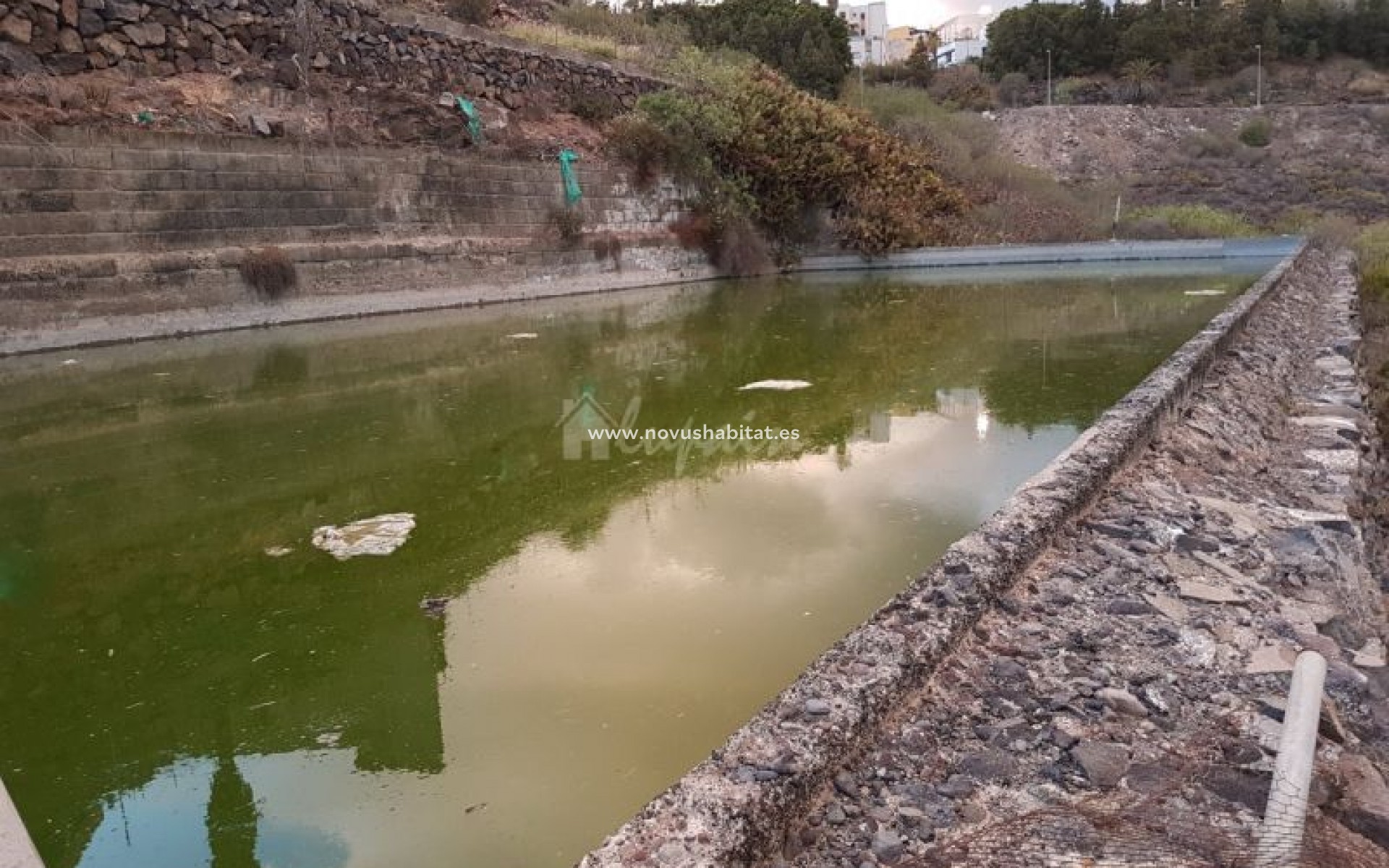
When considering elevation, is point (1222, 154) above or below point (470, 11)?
below

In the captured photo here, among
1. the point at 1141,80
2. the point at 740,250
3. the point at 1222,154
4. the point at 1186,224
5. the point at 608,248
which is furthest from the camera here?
the point at 1141,80

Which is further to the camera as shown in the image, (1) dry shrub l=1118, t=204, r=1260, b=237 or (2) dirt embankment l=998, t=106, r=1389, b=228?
(2) dirt embankment l=998, t=106, r=1389, b=228

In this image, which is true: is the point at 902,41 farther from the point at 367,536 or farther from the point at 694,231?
the point at 367,536

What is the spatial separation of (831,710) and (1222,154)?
33635mm

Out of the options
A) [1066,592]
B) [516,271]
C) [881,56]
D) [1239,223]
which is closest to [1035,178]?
[1239,223]

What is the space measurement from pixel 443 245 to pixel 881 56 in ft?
280

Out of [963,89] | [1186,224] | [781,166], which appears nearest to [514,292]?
[781,166]

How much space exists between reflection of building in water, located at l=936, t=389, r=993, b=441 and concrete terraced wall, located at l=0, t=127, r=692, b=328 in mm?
7184

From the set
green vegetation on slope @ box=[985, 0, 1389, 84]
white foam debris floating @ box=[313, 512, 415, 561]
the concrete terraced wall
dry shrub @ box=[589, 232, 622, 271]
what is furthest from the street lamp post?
white foam debris floating @ box=[313, 512, 415, 561]

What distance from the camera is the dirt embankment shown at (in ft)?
81.5

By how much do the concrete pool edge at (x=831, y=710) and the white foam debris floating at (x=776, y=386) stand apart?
10.00ft

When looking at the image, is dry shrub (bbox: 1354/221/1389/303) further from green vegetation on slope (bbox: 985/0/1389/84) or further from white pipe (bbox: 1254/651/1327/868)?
green vegetation on slope (bbox: 985/0/1389/84)

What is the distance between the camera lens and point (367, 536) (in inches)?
132

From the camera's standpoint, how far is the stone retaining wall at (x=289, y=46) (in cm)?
941
